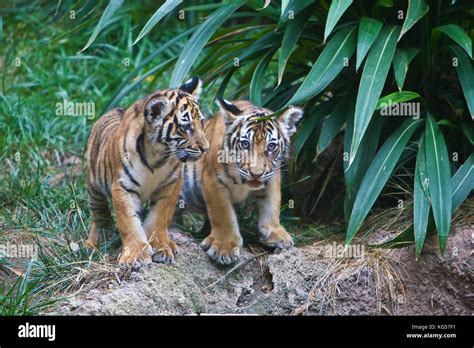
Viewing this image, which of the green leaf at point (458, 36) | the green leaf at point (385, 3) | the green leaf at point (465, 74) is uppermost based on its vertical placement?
the green leaf at point (385, 3)

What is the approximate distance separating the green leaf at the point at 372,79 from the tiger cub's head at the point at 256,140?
27.7 inches

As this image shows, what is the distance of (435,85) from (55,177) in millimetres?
3657

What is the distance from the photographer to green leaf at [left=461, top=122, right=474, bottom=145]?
6879mm

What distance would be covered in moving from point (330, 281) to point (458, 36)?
77.6 inches

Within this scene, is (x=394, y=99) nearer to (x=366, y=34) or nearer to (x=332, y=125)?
(x=366, y=34)

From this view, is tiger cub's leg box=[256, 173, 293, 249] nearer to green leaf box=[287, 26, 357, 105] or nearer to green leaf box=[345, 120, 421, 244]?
green leaf box=[345, 120, 421, 244]

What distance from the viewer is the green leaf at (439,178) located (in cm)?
634

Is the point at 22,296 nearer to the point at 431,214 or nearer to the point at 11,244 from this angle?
the point at 11,244

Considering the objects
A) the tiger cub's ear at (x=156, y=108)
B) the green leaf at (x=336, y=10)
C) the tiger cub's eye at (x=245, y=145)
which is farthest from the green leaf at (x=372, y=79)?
the tiger cub's ear at (x=156, y=108)

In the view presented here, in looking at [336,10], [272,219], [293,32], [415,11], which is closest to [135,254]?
[272,219]

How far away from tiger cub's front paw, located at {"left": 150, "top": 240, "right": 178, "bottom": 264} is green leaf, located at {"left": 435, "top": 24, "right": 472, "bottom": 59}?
2.49m

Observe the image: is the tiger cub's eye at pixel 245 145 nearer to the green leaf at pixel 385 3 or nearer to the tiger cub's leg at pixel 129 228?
the tiger cub's leg at pixel 129 228

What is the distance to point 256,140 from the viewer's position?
22.2 ft

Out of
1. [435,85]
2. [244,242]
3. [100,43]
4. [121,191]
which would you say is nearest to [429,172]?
[435,85]
